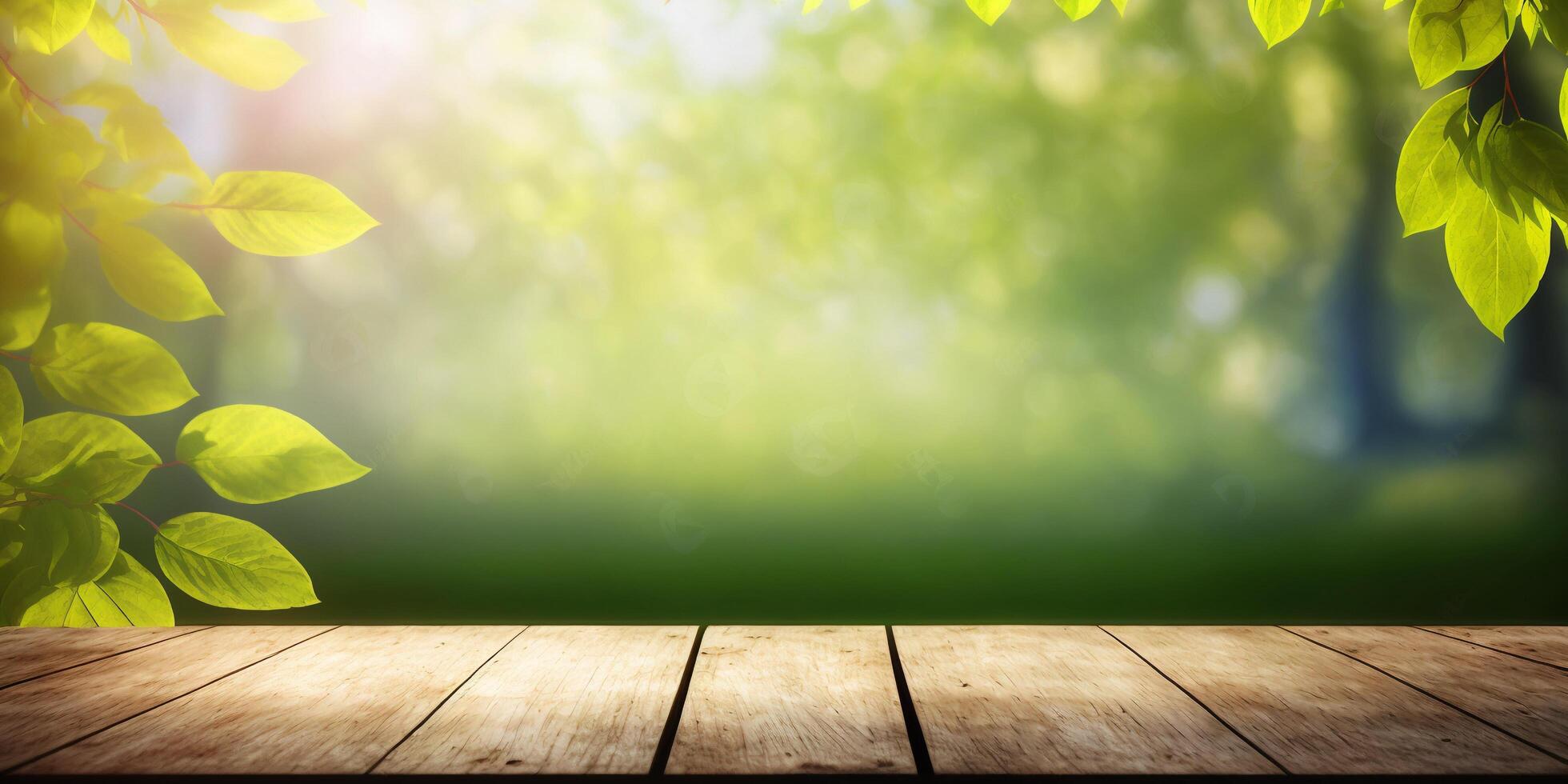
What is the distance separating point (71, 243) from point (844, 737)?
1392 millimetres

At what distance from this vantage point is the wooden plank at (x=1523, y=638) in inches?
46.2

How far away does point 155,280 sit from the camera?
140 centimetres

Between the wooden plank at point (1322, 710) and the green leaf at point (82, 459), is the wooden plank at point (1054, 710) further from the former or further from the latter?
the green leaf at point (82, 459)

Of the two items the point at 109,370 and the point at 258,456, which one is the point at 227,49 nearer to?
the point at 109,370

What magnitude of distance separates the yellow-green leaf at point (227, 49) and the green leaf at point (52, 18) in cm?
10

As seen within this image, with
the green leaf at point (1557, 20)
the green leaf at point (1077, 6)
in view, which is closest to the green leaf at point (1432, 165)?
the green leaf at point (1557, 20)

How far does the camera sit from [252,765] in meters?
0.80

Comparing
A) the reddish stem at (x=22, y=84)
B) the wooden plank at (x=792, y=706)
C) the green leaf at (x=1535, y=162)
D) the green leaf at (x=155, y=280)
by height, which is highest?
the reddish stem at (x=22, y=84)

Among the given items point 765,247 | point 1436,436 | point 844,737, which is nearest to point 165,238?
point 765,247

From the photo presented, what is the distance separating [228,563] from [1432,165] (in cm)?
175

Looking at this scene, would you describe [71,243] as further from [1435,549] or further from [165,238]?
[1435,549]

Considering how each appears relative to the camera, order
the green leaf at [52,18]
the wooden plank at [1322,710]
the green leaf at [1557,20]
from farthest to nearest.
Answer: the green leaf at [52,18]
the green leaf at [1557,20]
the wooden plank at [1322,710]

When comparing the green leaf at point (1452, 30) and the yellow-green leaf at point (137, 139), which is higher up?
the green leaf at point (1452, 30)

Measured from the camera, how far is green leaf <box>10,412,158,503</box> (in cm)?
140
